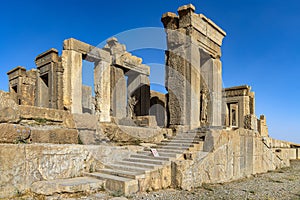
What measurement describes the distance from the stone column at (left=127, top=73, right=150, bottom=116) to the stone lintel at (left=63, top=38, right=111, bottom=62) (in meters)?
2.68

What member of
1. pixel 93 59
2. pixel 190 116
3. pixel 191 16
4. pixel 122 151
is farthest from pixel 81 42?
pixel 122 151

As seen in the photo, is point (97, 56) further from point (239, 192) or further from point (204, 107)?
point (239, 192)

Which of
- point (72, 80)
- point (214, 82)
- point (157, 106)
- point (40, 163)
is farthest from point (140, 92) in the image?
point (40, 163)

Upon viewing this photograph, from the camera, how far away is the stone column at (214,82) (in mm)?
12281

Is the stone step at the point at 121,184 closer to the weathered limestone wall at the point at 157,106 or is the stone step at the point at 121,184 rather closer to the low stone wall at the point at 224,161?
the low stone wall at the point at 224,161

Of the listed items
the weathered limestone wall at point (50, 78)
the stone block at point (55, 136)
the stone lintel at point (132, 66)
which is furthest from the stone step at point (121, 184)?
the stone lintel at point (132, 66)

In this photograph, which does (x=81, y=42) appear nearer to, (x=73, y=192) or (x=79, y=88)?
(x=79, y=88)

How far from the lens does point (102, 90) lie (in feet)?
45.0

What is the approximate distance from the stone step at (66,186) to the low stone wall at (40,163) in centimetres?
18

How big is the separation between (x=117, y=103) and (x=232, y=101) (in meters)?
8.63

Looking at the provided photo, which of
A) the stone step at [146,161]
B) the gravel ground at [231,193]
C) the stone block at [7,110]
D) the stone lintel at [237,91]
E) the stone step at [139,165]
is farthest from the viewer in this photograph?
the stone lintel at [237,91]

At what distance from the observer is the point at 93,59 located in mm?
13703

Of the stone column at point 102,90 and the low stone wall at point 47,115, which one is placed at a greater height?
the stone column at point 102,90

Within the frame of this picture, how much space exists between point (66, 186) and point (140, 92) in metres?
11.9
